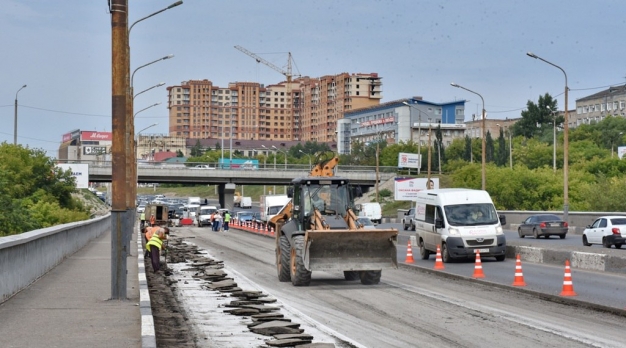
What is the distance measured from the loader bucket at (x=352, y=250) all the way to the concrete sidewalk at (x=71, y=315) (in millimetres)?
4118

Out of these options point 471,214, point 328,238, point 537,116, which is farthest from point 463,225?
point 537,116

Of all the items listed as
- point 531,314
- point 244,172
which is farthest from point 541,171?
point 531,314

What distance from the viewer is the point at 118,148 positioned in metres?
17.2

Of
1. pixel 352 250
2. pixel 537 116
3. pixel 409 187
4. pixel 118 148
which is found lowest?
pixel 352 250

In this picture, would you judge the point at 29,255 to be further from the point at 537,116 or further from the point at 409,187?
the point at 537,116

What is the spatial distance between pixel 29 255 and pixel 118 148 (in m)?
4.53

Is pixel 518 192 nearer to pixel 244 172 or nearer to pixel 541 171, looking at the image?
pixel 541 171

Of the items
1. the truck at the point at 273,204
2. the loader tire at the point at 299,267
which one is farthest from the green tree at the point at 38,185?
the loader tire at the point at 299,267

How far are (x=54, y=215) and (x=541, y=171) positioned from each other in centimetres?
5687

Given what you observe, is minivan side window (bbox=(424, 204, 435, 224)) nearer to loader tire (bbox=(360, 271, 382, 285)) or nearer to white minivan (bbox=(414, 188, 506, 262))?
white minivan (bbox=(414, 188, 506, 262))

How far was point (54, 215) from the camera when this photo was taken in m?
61.8

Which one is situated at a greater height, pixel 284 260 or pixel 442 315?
pixel 284 260

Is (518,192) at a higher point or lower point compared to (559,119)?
lower

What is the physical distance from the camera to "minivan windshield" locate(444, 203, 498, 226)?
31.3m
